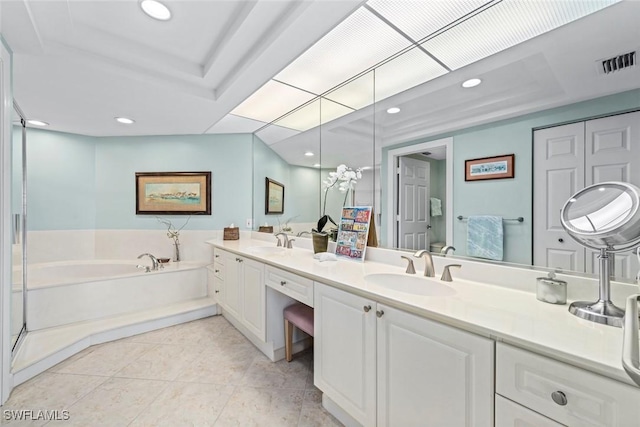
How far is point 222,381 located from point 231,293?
0.80m

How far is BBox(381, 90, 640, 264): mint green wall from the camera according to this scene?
3.66 ft

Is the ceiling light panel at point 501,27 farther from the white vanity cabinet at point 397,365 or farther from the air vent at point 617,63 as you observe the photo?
the white vanity cabinet at point 397,365

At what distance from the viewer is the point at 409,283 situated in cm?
142

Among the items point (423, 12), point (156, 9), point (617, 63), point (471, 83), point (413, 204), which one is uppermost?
point (156, 9)

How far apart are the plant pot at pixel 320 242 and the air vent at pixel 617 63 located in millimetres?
1704

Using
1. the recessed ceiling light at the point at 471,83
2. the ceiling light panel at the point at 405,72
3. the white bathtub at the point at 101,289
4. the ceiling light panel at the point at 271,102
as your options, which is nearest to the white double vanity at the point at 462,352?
the recessed ceiling light at the point at 471,83

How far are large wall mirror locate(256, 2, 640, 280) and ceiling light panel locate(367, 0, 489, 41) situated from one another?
0.17 metres

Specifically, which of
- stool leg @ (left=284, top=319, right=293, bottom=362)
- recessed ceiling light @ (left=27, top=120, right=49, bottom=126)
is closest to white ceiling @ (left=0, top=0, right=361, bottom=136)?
recessed ceiling light @ (left=27, top=120, right=49, bottom=126)

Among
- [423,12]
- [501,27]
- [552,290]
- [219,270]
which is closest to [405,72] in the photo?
[423,12]

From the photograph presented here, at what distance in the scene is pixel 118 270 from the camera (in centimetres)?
329

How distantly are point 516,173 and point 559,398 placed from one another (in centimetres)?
92

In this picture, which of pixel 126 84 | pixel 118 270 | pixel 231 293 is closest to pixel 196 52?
pixel 126 84

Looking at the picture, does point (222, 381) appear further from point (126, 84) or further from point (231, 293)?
point (126, 84)

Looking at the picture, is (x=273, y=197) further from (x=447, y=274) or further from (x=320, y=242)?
(x=447, y=274)
